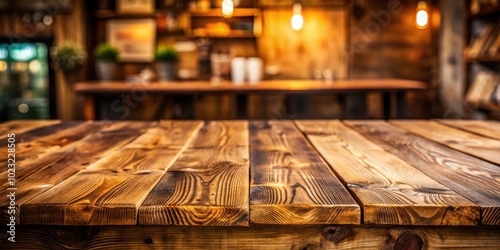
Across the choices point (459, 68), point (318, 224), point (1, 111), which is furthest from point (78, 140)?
point (1, 111)

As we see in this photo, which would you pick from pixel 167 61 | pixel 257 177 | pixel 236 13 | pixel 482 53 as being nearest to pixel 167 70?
pixel 167 61

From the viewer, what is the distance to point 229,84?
16.0 ft

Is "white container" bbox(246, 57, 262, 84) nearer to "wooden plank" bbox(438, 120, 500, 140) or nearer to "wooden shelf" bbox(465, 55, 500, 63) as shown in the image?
"wooden shelf" bbox(465, 55, 500, 63)

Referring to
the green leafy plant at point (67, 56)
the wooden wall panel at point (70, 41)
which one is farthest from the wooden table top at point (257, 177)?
the wooden wall panel at point (70, 41)

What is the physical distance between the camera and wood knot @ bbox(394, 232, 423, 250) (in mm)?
931

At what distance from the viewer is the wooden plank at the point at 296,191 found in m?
0.90

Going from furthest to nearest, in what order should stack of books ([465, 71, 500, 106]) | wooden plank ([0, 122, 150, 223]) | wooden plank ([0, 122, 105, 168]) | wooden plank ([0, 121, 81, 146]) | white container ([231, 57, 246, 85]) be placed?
white container ([231, 57, 246, 85]) → stack of books ([465, 71, 500, 106]) → wooden plank ([0, 121, 81, 146]) → wooden plank ([0, 122, 105, 168]) → wooden plank ([0, 122, 150, 223])

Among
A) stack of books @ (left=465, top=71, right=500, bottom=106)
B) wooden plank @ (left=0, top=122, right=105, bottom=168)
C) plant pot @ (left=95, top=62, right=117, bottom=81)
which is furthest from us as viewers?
plant pot @ (left=95, top=62, right=117, bottom=81)

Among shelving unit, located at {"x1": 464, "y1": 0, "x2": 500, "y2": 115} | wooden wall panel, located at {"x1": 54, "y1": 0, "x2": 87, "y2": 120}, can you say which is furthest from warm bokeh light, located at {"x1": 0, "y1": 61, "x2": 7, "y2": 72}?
shelving unit, located at {"x1": 464, "y1": 0, "x2": 500, "y2": 115}

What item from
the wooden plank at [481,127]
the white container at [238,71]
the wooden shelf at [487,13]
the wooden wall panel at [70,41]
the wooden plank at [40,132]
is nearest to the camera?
the wooden plank at [40,132]

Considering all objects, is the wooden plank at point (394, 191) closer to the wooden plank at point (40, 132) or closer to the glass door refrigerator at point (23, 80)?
the wooden plank at point (40, 132)

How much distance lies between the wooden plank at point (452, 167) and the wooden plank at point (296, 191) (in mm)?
207

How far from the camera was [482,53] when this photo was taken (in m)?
4.80

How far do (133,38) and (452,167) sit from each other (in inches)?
236
